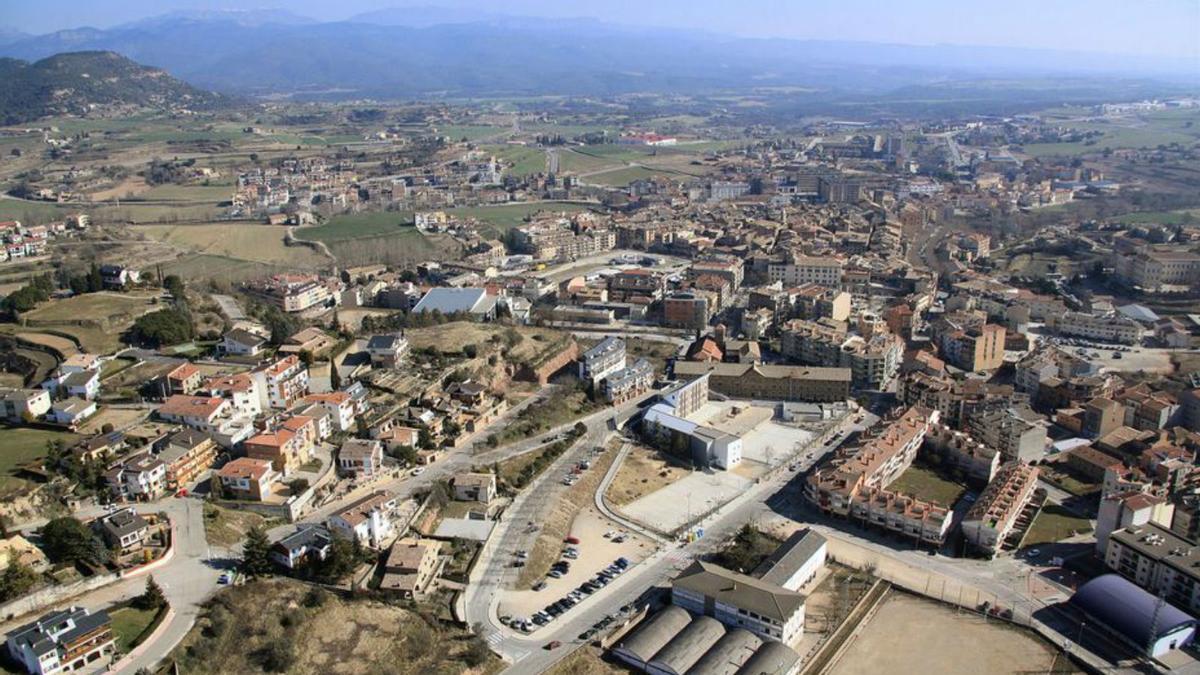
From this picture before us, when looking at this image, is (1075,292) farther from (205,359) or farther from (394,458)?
(205,359)

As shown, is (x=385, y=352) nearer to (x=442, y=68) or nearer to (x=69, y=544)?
(x=69, y=544)

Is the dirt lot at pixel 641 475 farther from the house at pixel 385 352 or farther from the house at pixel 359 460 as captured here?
the house at pixel 385 352

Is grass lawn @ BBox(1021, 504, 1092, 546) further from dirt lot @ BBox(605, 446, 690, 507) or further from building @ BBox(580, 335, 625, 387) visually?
building @ BBox(580, 335, 625, 387)

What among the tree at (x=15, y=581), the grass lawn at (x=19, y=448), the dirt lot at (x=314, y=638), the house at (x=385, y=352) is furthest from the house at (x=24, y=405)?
the dirt lot at (x=314, y=638)

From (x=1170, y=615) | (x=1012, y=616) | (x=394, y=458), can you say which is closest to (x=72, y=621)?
(x=394, y=458)

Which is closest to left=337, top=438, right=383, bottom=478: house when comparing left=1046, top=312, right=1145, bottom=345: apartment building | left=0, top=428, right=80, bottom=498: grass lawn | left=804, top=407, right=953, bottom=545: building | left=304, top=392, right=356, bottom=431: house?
left=304, top=392, right=356, bottom=431: house
